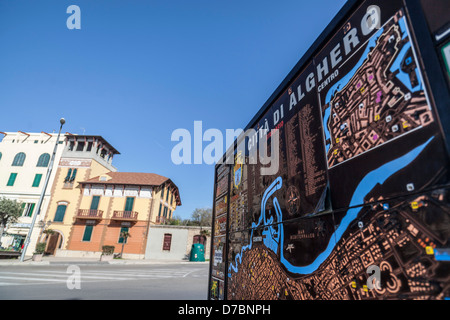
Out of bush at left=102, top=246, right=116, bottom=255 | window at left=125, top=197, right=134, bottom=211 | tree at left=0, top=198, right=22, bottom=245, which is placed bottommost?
bush at left=102, top=246, right=116, bottom=255

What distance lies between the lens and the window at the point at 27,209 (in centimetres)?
2502

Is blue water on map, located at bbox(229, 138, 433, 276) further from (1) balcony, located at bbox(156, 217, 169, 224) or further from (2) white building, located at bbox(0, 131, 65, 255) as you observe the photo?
(2) white building, located at bbox(0, 131, 65, 255)

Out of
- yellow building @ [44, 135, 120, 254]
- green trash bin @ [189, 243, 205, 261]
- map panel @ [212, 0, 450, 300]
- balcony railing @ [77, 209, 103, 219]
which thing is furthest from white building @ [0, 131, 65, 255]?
map panel @ [212, 0, 450, 300]

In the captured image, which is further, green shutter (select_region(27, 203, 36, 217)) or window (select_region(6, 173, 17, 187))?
window (select_region(6, 173, 17, 187))

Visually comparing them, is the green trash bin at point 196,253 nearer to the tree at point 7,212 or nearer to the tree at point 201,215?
the tree at point 201,215

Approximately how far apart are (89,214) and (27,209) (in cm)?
694

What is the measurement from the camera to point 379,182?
4.66 feet

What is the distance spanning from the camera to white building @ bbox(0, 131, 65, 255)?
24.2m

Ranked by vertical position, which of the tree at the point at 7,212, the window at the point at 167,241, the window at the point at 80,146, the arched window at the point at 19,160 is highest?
the window at the point at 80,146

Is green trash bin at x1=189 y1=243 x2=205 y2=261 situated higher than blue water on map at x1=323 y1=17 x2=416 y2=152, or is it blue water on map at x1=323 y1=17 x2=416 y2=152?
blue water on map at x1=323 y1=17 x2=416 y2=152

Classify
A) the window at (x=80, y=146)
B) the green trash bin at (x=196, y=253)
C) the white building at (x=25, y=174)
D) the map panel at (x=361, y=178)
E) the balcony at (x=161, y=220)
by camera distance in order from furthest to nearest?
the window at (x=80, y=146) → the balcony at (x=161, y=220) → the white building at (x=25, y=174) → the green trash bin at (x=196, y=253) → the map panel at (x=361, y=178)

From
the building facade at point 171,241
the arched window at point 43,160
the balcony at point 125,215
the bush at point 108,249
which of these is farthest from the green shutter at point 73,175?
the building facade at point 171,241
